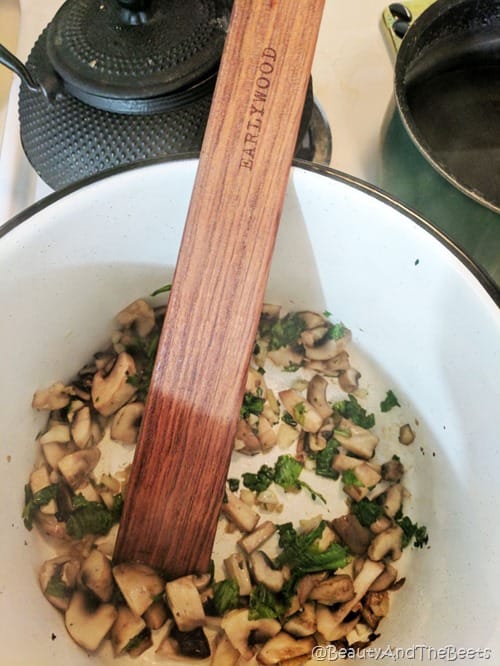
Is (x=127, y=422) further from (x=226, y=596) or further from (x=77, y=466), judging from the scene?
(x=226, y=596)

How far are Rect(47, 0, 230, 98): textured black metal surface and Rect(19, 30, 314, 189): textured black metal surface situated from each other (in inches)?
1.3

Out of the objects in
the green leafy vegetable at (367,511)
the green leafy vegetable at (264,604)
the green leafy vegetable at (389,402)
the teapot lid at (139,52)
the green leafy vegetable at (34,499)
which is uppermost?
the teapot lid at (139,52)

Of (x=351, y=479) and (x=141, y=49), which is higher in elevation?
(x=141, y=49)

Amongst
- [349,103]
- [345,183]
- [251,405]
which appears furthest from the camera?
[349,103]

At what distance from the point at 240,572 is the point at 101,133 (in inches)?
23.1

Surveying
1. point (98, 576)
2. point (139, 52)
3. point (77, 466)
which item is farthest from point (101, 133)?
point (98, 576)

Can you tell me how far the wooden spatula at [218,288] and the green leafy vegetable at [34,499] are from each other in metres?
0.11

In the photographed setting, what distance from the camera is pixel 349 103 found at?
1021 millimetres

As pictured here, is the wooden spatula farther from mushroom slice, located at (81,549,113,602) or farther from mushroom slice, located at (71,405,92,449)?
mushroom slice, located at (71,405,92,449)

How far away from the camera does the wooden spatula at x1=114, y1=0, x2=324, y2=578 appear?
1.96ft

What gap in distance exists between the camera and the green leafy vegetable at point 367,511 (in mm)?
851

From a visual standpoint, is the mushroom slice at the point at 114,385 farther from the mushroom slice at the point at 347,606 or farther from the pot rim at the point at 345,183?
the mushroom slice at the point at 347,606

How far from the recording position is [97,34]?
2.43ft

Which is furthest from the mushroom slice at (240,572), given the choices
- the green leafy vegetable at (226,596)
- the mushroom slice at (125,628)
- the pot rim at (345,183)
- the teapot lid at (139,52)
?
the teapot lid at (139,52)
